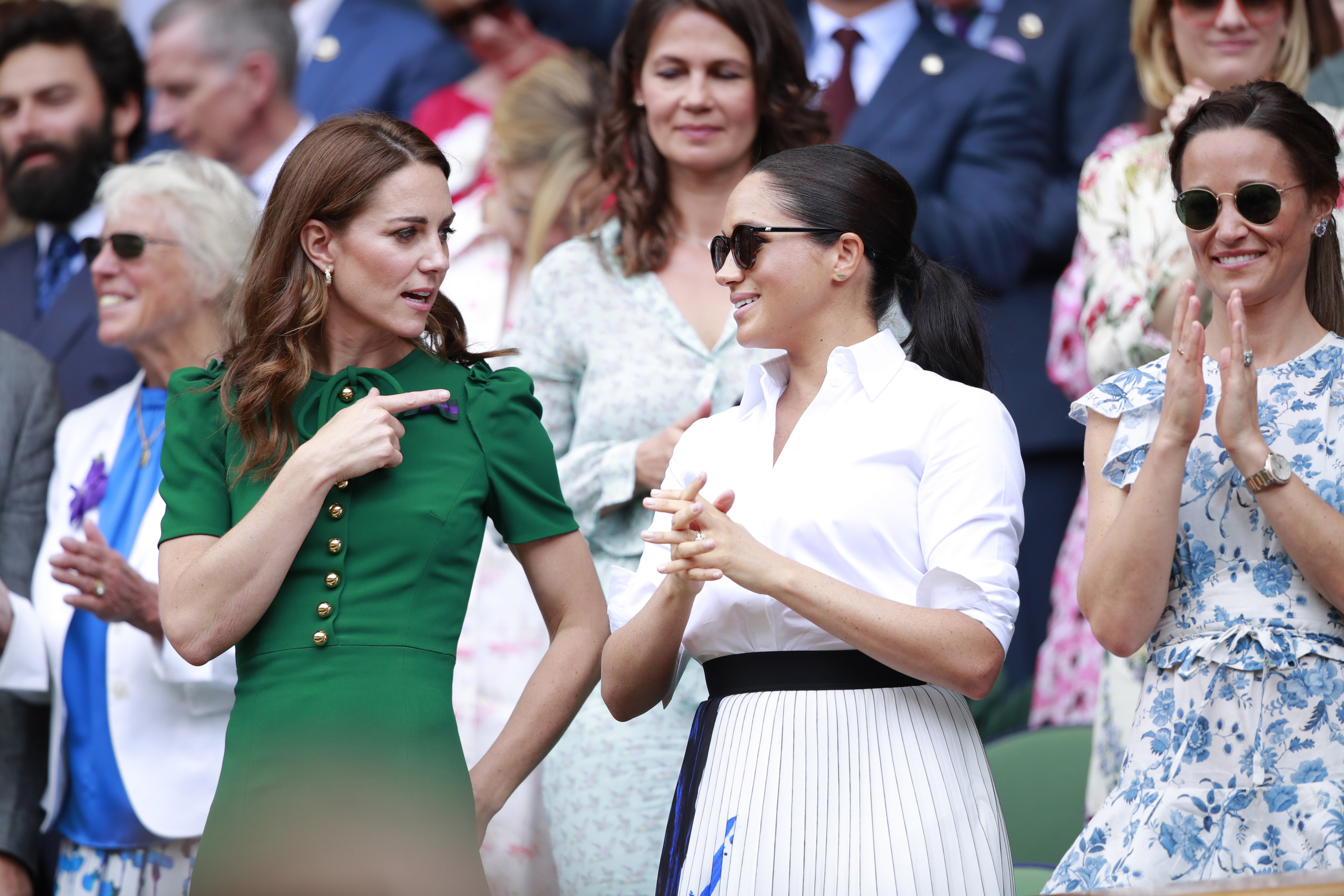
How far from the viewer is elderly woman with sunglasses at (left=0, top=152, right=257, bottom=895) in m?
3.60

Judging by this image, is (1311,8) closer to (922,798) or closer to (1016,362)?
(1016,362)

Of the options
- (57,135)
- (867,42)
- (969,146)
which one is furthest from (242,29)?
(969,146)

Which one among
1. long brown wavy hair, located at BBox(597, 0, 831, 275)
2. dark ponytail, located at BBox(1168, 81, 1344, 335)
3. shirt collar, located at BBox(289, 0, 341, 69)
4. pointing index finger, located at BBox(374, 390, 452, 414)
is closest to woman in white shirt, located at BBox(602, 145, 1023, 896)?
pointing index finger, located at BBox(374, 390, 452, 414)

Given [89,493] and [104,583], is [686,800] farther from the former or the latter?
[89,493]

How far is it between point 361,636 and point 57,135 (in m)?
3.81

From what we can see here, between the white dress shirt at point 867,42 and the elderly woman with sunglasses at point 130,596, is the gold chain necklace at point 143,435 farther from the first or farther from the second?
the white dress shirt at point 867,42

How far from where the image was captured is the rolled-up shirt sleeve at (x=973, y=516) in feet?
7.46

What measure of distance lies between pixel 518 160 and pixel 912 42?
1.35 meters

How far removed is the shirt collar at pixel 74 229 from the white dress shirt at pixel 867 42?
261 cm

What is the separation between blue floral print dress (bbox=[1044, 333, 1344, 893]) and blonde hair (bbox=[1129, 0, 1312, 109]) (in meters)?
1.30

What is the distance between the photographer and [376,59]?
555cm

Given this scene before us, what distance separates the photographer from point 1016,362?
16.0 ft

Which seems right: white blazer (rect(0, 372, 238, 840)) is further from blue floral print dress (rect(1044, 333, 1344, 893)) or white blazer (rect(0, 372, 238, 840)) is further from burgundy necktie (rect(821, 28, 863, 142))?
burgundy necktie (rect(821, 28, 863, 142))

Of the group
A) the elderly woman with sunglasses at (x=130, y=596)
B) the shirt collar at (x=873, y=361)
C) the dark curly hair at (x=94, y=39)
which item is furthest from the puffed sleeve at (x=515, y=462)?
the dark curly hair at (x=94, y=39)
